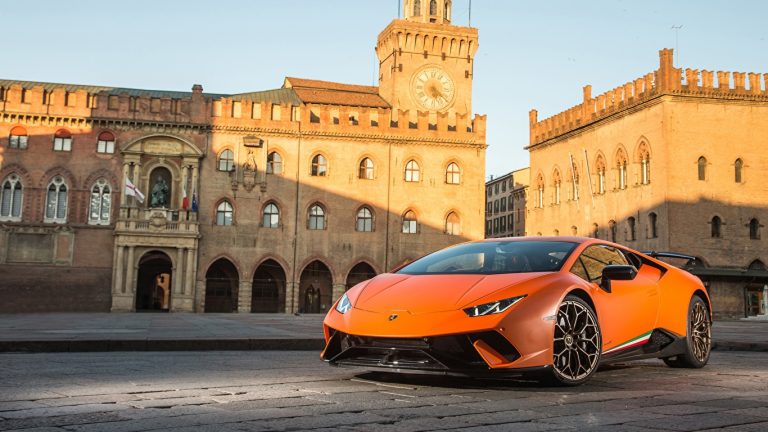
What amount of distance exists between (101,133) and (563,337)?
41.0 m

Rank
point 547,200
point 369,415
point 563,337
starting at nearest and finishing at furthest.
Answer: point 369,415 → point 563,337 → point 547,200

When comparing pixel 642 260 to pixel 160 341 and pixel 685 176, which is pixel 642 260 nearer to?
pixel 160 341

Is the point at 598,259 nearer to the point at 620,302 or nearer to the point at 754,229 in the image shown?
the point at 620,302

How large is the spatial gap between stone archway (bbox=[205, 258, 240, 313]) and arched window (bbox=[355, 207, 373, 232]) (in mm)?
7202

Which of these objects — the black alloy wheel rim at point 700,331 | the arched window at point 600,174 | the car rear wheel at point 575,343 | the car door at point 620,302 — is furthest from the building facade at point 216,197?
the car rear wheel at point 575,343

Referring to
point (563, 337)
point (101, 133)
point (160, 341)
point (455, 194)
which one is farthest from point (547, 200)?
point (563, 337)

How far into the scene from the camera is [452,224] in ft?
154

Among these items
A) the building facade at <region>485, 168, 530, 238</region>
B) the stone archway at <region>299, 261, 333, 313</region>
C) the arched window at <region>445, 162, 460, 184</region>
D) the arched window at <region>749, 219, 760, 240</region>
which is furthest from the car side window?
the building facade at <region>485, 168, 530, 238</region>

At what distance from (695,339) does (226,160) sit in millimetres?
38470

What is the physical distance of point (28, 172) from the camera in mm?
42219

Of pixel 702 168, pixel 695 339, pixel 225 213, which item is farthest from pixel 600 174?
pixel 695 339

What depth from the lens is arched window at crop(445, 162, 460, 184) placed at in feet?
155

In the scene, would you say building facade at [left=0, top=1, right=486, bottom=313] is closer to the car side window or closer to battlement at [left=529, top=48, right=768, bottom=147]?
battlement at [left=529, top=48, right=768, bottom=147]

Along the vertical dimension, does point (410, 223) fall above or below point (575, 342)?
above
